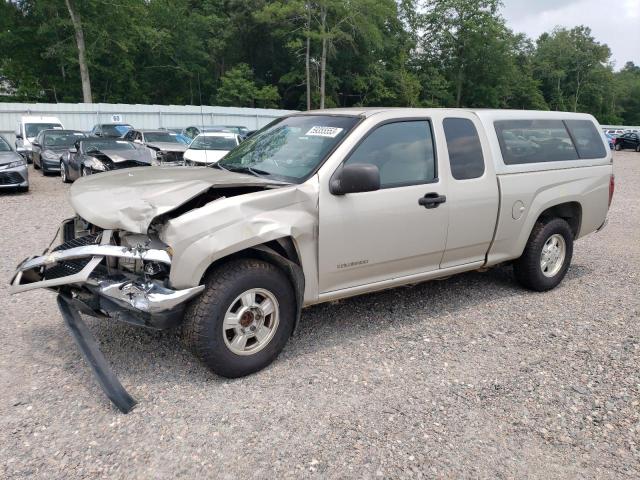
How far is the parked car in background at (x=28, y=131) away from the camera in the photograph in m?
19.0

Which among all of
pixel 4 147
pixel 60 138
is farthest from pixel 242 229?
pixel 60 138

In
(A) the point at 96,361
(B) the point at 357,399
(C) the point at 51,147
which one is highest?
(C) the point at 51,147

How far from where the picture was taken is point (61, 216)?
9227 mm

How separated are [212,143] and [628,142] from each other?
1411 inches

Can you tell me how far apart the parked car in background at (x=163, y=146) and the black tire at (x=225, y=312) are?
30.4ft

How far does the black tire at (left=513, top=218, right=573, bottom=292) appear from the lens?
17.4 ft

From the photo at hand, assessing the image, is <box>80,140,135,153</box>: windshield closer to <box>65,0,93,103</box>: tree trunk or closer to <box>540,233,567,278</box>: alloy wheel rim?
<box>540,233,567,278</box>: alloy wheel rim

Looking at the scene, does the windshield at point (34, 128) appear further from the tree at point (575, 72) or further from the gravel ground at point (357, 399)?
the tree at point (575, 72)

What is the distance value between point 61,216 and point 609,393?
8903 mm

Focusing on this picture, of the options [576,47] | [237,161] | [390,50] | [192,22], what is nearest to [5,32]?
[192,22]

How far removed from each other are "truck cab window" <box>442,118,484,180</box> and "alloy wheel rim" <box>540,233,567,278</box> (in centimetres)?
142

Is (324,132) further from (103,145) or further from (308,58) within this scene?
(308,58)

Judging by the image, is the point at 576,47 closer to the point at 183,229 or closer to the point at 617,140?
the point at 617,140

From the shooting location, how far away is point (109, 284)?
331 cm
